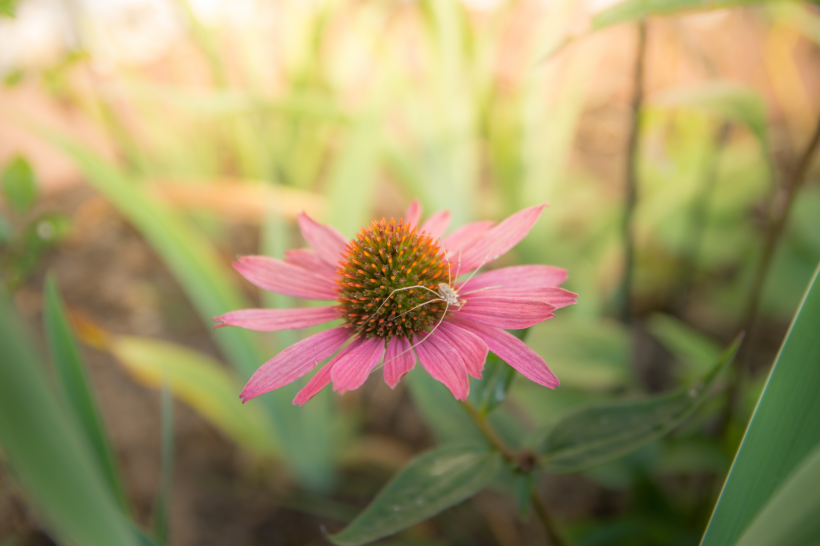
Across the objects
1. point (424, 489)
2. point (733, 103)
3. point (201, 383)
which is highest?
point (733, 103)

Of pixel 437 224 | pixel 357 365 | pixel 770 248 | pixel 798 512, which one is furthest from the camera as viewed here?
pixel 770 248

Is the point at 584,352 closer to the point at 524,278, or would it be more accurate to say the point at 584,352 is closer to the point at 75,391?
the point at 524,278

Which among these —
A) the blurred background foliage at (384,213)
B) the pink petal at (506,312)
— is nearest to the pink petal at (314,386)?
the pink petal at (506,312)

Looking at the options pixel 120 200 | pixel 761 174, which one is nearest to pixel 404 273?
pixel 120 200

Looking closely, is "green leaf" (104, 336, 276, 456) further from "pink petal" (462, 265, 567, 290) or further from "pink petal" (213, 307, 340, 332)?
"pink petal" (462, 265, 567, 290)

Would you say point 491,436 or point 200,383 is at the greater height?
point 491,436

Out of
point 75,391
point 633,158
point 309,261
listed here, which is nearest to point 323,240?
point 309,261

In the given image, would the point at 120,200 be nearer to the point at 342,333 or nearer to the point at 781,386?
the point at 342,333
